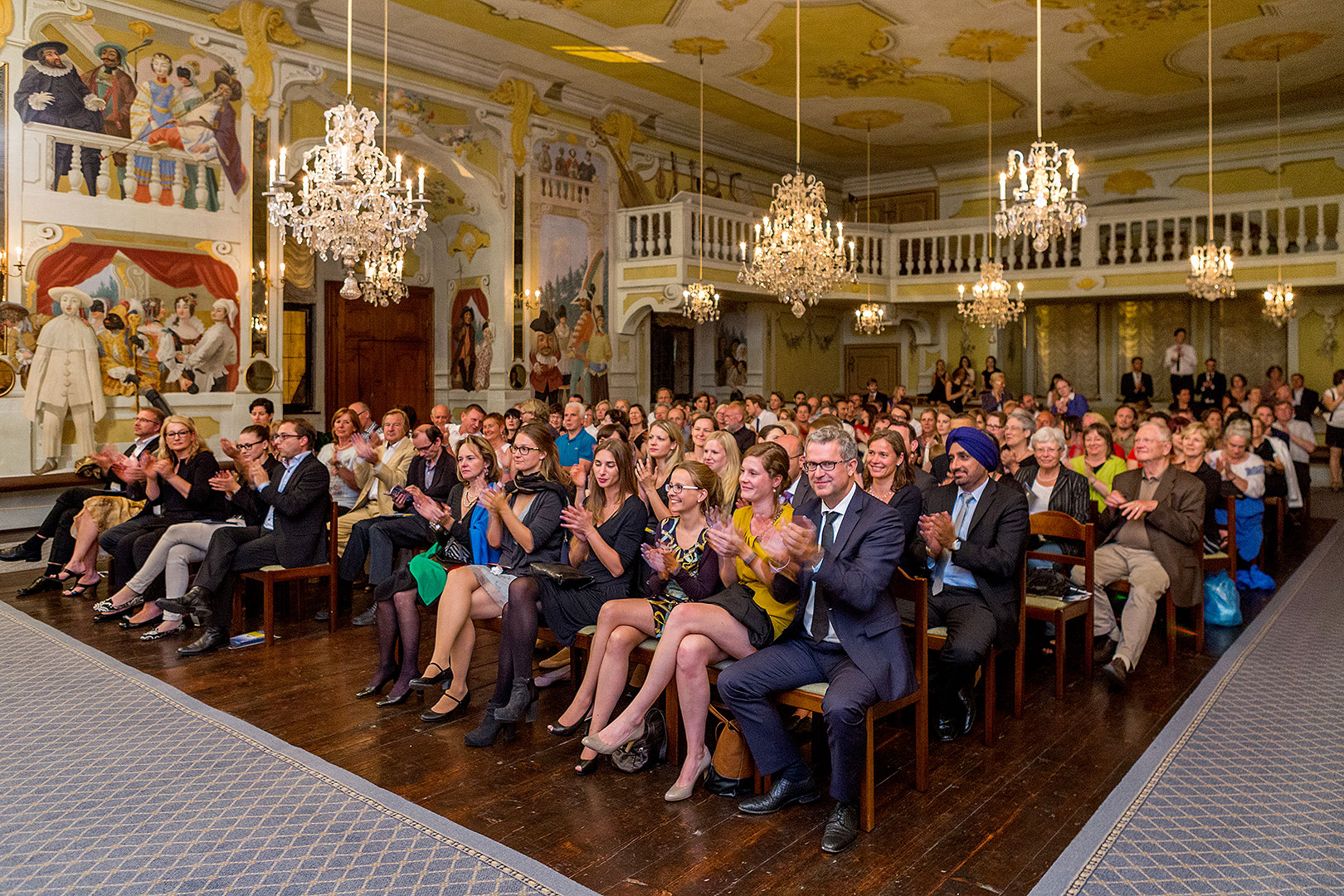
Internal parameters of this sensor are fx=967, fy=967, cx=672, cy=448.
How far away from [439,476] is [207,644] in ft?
5.24

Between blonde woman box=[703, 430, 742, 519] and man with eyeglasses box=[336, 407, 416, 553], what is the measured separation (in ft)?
8.39

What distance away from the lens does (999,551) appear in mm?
4102

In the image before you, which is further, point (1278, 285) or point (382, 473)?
point (1278, 285)

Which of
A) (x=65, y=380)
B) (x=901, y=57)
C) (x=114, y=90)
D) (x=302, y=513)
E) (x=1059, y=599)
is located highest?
(x=901, y=57)

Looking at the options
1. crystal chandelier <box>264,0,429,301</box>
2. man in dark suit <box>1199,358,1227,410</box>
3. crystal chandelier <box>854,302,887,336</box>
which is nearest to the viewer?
crystal chandelier <box>264,0,429,301</box>

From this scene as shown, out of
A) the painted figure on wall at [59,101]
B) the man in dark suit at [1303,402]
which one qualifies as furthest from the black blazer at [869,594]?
the man in dark suit at [1303,402]

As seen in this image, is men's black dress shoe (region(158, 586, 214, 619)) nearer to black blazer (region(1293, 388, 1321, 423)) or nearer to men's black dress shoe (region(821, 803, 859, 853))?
men's black dress shoe (region(821, 803, 859, 853))

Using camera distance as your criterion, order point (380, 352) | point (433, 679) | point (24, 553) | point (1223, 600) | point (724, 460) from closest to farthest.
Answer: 1. point (433, 679)
2. point (724, 460)
3. point (1223, 600)
4. point (24, 553)
5. point (380, 352)

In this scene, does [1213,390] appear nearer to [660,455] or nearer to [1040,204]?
[1040,204]

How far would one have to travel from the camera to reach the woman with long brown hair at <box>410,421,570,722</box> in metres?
4.31

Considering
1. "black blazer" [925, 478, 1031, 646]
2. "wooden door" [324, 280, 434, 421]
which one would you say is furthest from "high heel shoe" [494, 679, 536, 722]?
"wooden door" [324, 280, 434, 421]

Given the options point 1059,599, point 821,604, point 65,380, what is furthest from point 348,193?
point 1059,599

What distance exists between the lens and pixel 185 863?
9.65ft

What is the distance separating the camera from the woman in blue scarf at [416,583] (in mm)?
4504
